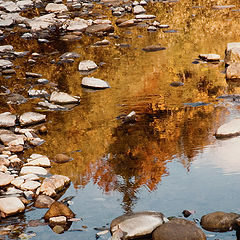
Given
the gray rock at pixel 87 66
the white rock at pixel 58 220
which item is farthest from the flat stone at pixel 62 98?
the white rock at pixel 58 220

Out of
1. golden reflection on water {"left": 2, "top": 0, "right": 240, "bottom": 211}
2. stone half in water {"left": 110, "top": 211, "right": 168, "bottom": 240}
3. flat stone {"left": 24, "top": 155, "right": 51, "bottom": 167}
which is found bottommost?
golden reflection on water {"left": 2, "top": 0, "right": 240, "bottom": 211}

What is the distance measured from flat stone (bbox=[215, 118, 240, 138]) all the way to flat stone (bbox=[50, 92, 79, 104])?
254 cm

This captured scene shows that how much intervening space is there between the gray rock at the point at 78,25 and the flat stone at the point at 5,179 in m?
8.61

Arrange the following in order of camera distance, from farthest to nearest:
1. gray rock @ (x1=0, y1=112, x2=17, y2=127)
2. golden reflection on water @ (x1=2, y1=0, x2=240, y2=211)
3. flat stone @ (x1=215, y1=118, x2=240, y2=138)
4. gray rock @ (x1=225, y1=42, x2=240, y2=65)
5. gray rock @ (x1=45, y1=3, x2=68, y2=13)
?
1. gray rock @ (x1=45, y1=3, x2=68, y2=13)
2. gray rock @ (x1=225, y1=42, x2=240, y2=65)
3. gray rock @ (x1=0, y1=112, x2=17, y2=127)
4. flat stone @ (x1=215, y1=118, x2=240, y2=138)
5. golden reflection on water @ (x1=2, y1=0, x2=240, y2=211)

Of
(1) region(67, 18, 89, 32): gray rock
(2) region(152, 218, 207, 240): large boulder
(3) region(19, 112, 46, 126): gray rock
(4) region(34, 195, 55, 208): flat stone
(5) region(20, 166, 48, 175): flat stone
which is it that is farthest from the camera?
(1) region(67, 18, 89, 32): gray rock

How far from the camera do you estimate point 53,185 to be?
497 cm

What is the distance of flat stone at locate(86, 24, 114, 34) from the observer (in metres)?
12.8

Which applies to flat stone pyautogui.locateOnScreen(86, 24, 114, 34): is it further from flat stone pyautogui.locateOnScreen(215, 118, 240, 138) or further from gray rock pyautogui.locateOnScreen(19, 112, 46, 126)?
flat stone pyautogui.locateOnScreen(215, 118, 240, 138)

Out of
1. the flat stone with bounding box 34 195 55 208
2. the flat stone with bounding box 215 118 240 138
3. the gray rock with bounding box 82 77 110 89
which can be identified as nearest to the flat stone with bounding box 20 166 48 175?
the flat stone with bounding box 34 195 55 208

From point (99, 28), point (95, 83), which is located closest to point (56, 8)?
point (99, 28)

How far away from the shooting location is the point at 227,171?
5.21 metres

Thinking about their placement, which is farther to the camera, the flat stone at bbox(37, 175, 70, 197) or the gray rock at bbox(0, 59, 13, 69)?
the gray rock at bbox(0, 59, 13, 69)

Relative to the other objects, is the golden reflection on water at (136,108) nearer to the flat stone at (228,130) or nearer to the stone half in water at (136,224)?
the flat stone at (228,130)

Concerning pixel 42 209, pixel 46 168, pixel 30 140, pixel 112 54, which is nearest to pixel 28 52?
pixel 112 54
